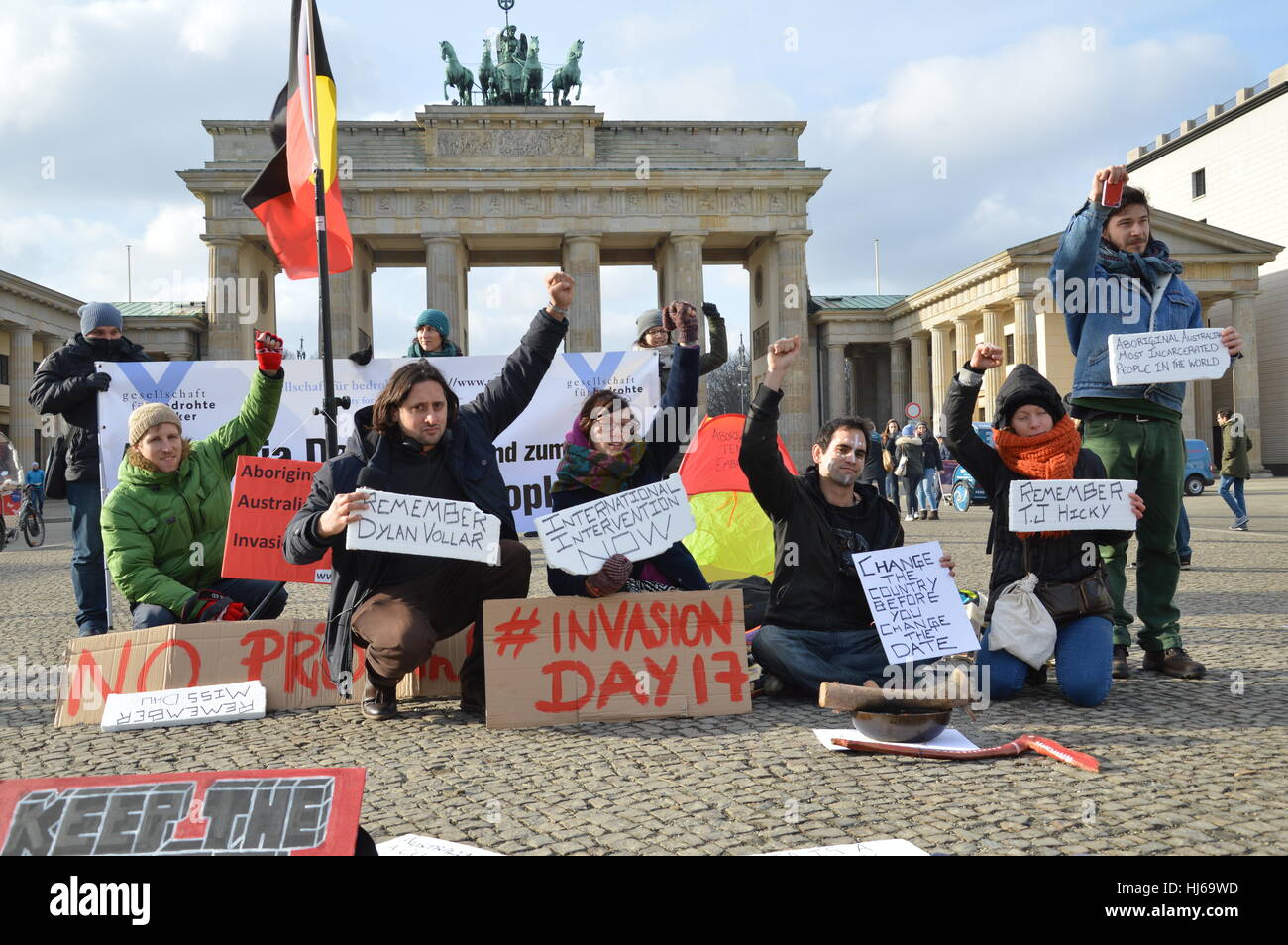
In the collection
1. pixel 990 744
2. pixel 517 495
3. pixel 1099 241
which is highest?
pixel 1099 241

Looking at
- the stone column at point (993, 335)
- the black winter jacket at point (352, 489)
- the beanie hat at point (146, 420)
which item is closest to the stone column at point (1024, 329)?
the stone column at point (993, 335)

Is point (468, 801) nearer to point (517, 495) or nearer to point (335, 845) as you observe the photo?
point (335, 845)

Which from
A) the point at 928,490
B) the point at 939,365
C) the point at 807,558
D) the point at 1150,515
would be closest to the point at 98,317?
the point at 807,558

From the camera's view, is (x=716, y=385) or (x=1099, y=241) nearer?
(x=1099, y=241)

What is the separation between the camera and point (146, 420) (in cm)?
466

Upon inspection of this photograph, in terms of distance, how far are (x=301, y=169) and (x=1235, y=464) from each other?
40.4 ft

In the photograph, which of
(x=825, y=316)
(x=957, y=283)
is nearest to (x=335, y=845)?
(x=957, y=283)

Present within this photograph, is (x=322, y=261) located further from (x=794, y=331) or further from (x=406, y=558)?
(x=794, y=331)

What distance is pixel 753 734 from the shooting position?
3842 millimetres

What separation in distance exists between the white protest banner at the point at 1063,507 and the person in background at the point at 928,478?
1284cm

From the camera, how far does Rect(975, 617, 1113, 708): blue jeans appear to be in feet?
13.6
